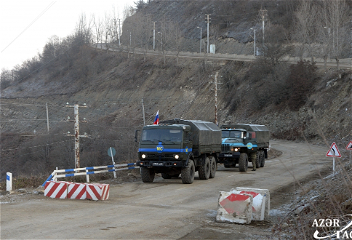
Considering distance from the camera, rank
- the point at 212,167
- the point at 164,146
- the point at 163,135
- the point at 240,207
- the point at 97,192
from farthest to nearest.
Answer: the point at 212,167
the point at 163,135
the point at 164,146
the point at 97,192
the point at 240,207

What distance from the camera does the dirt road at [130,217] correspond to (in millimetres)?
9598

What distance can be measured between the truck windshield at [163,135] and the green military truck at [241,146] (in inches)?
296

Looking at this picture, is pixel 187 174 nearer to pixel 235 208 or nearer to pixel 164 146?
pixel 164 146

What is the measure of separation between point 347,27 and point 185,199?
2743 inches

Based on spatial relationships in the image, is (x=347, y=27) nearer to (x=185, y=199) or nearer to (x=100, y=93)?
(x=100, y=93)

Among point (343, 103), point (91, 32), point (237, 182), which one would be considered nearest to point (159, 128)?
point (237, 182)

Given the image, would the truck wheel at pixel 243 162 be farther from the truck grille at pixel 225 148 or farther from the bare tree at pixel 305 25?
the bare tree at pixel 305 25

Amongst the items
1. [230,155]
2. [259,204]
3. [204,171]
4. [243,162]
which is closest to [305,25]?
[230,155]

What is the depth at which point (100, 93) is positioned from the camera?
313 ft

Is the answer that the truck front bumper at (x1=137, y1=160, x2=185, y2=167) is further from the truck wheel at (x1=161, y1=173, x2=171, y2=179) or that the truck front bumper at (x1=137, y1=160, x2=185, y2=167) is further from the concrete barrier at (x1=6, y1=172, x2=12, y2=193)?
the concrete barrier at (x1=6, y1=172, x2=12, y2=193)

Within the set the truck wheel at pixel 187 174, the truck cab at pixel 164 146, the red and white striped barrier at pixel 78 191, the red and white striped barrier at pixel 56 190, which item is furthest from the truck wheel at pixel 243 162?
the red and white striped barrier at pixel 56 190

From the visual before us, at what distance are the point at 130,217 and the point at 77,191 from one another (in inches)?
167

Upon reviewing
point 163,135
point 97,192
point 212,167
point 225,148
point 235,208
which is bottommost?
point 212,167

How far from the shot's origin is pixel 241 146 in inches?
1031
